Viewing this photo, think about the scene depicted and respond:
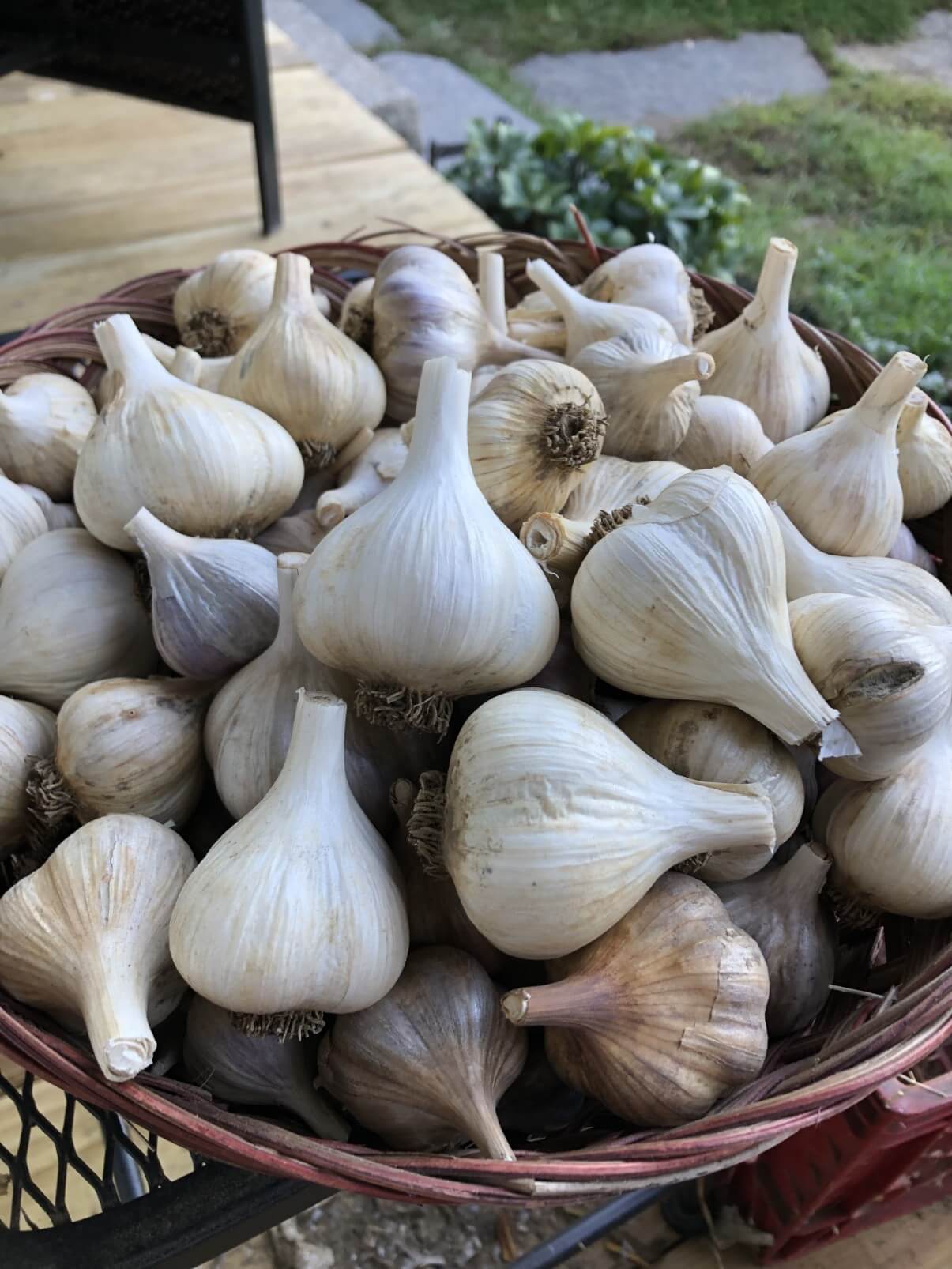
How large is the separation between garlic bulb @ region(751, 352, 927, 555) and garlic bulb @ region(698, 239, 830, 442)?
A: 0.44 ft

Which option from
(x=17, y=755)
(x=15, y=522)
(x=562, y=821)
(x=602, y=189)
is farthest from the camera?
(x=602, y=189)

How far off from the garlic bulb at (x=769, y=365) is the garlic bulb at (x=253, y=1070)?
59cm

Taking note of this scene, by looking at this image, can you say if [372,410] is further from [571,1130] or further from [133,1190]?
[133,1190]

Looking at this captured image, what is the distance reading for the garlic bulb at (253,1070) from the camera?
0.56 metres

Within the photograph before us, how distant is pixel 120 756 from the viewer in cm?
60

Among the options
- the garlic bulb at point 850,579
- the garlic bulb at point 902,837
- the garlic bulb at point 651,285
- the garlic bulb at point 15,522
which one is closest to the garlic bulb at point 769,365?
the garlic bulb at point 651,285

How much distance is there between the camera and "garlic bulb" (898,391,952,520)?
790 mm

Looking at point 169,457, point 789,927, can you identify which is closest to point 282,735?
point 169,457

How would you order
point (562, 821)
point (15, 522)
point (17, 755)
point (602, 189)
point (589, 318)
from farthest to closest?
Answer: point (602, 189), point (589, 318), point (15, 522), point (17, 755), point (562, 821)

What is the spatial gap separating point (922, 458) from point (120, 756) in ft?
2.02

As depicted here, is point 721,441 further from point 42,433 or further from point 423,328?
point 42,433

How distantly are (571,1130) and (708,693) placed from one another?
0.26 m

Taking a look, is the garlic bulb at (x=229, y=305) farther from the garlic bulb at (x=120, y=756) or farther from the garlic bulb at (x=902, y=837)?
the garlic bulb at (x=902, y=837)

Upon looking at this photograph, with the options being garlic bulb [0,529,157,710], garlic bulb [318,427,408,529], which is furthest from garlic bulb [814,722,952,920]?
garlic bulb [0,529,157,710]
